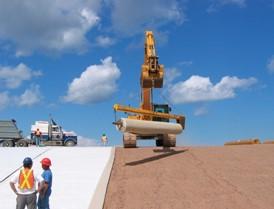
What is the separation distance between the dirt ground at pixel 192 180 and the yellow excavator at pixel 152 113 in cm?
227

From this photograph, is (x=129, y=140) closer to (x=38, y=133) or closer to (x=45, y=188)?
(x=38, y=133)

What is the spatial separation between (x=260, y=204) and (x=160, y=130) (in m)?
12.5

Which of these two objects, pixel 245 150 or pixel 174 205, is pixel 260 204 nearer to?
pixel 174 205

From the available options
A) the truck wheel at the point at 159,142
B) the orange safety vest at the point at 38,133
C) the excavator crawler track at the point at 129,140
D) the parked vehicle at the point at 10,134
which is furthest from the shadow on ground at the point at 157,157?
the orange safety vest at the point at 38,133

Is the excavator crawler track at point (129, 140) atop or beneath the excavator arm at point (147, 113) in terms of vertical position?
beneath

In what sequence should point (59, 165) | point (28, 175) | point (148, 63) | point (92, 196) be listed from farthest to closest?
point (148, 63)
point (59, 165)
point (92, 196)
point (28, 175)

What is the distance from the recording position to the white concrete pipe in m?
23.3

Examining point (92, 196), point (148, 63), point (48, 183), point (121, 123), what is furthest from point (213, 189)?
point (148, 63)

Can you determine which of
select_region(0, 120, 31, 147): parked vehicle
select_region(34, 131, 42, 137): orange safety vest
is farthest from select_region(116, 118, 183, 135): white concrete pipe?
select_region(34, 131, 42, 137): orange safety vest

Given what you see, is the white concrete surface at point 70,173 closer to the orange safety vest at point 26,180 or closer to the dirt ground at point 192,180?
the dirt ground at point 192,180

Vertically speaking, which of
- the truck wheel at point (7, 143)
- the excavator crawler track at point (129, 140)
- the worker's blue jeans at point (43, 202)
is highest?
the truck wheel at point (7, 143)

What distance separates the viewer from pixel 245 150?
24.7 meters

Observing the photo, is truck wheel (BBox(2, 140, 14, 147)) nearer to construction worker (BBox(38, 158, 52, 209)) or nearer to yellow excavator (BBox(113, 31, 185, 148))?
yellow excavator (BBox(113, 31, 185, 148))

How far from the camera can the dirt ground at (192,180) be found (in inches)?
547
